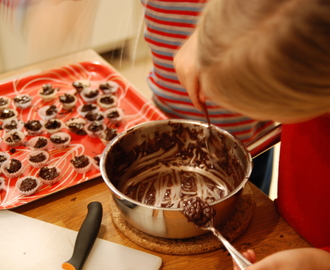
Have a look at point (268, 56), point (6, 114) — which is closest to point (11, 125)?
point (6, 114)

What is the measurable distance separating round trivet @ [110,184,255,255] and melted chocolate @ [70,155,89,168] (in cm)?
25

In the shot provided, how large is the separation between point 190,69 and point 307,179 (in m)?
0.43

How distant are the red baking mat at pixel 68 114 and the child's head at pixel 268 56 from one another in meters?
0.73

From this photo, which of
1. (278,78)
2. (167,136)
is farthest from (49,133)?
(278,78)

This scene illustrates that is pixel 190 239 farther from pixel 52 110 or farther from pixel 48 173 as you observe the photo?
pixel 52 110

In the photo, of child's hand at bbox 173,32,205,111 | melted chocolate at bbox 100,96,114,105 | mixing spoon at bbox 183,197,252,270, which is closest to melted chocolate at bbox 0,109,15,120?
melted chocolate at bbox 100,96,114,105

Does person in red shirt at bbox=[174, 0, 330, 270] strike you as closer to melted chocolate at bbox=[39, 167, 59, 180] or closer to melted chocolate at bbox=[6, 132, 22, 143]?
melted chocolate at bbox=[39, 167, 59, 180]

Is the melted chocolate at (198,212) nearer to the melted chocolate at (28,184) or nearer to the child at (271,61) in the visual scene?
the child at (271,61)

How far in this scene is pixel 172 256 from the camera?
0.99 m

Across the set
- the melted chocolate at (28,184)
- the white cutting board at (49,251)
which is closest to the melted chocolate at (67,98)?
the melted chocolate at (28,184)

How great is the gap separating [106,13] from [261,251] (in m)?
0.83

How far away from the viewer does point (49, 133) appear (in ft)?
4.92

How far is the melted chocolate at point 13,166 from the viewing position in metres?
1.27

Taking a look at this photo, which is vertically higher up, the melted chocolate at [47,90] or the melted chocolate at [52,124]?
the melted chocolate at [47,90]
